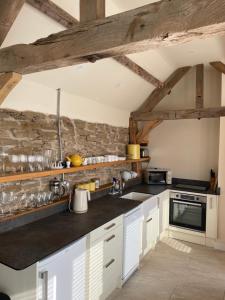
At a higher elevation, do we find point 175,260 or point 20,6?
point 20,6

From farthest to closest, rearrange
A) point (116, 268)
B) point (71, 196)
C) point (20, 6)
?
point (71, 196) → point (116, 268) → point (20, 6)

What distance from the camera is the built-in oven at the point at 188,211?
3719 millimetres

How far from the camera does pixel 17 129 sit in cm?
221

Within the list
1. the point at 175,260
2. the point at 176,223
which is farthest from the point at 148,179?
the point at 175,260

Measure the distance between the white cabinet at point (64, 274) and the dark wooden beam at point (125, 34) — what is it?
1.35 metres

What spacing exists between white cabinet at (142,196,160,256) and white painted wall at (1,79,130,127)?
139cm

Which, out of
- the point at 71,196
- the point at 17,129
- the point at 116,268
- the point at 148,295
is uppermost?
the point at 17,129

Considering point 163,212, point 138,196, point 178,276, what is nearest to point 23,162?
point 138,196

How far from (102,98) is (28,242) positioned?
2.16 metres

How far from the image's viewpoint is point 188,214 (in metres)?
3.84

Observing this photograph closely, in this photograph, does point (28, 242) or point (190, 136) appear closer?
point (28, 242)

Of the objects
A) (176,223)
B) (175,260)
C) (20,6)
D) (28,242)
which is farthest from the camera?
(176,223)

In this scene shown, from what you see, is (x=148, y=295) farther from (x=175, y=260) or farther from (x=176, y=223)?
(x=176, y=223)

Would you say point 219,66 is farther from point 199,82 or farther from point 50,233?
point 50,233
